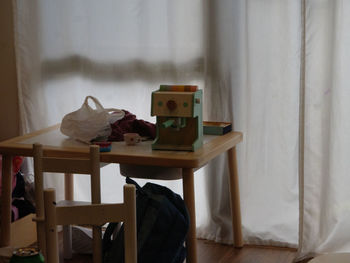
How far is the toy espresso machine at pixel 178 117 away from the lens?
2.59 m

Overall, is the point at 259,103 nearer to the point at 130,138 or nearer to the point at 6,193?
the point at 130,138

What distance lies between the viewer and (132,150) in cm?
268

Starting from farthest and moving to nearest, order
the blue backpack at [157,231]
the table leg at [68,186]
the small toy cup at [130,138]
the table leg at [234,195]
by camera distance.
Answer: the table leg at [68,186] → the table leg at [234,195] → the small toy cup at [130,138] → the blue backpack at [157,231]

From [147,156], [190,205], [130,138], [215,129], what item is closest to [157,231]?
[190,205]

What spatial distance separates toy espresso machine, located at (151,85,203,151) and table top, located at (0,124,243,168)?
0.05 m

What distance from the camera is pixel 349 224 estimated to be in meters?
3.04

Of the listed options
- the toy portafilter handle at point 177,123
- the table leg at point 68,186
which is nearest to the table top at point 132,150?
the toy portafilter handle at point 177,123

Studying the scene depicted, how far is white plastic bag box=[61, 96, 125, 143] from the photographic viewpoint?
110 inches

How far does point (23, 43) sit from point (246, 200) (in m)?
1.52

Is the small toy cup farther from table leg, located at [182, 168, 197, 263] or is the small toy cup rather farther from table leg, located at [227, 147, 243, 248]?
table leg, located at [227, 147, 243, 248]

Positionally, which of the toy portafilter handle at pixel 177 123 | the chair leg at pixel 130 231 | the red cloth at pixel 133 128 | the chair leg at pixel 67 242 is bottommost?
the chair leg at pixel 67 242

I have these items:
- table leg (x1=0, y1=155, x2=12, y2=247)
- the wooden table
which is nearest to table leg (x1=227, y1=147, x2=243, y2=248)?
the wooden table

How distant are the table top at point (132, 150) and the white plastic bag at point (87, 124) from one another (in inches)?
1.6

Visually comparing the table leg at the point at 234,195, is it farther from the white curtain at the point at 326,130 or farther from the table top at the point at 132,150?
the white curtain at the point at 326,130
